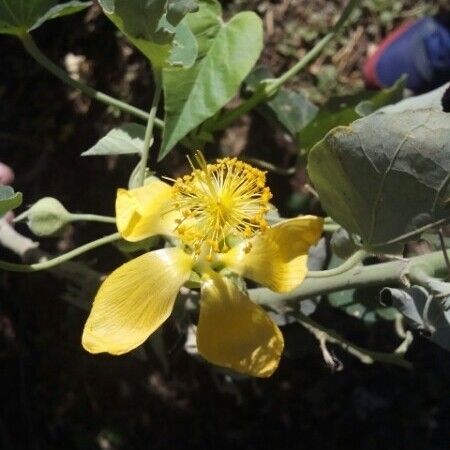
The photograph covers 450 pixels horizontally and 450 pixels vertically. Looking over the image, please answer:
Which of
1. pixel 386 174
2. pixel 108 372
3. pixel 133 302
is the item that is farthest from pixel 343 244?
pixel 108 372

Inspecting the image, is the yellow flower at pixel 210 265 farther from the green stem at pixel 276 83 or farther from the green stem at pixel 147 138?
the green stem at pixel 276 83

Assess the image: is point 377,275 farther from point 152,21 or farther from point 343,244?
point 152,21

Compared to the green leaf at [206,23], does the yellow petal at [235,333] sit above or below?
below

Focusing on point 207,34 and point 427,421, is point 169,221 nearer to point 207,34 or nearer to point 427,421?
point 207,34

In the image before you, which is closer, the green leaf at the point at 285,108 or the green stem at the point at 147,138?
the green stem at the point at 147,138

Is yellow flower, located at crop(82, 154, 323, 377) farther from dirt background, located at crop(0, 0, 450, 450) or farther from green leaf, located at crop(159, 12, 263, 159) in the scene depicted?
dirt background, located at crop(0, 0, 450, 450)

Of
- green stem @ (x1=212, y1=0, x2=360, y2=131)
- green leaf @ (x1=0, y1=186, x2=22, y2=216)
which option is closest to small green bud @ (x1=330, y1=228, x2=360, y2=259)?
green stem @ (x1=212, y1=0, x2=360, y2=131)

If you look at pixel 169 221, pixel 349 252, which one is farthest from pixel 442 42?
pixel 169 221

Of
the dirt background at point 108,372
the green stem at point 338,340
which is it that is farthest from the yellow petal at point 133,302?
the dirt background at point 108,372
